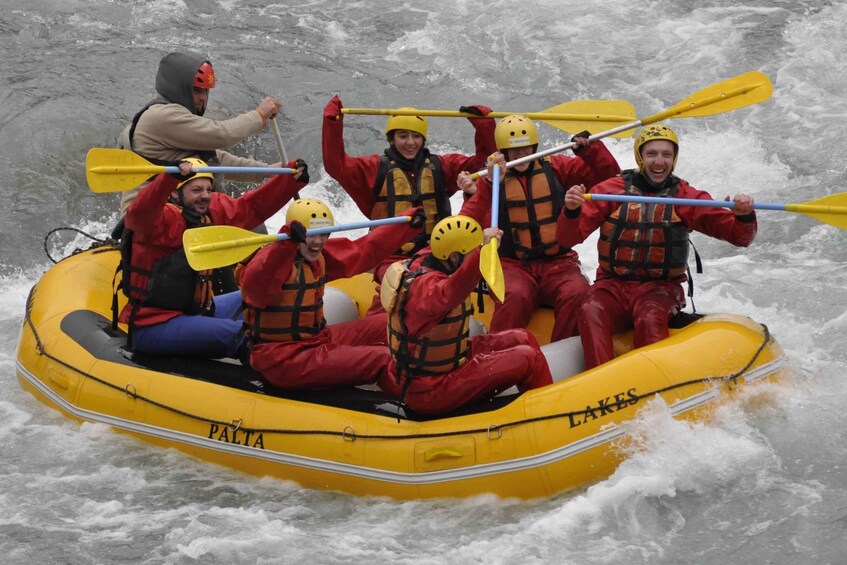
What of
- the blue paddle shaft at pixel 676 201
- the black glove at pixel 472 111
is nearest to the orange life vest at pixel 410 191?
the black glove at pixel 472 111

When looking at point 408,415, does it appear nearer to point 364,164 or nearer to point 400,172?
point 400,172

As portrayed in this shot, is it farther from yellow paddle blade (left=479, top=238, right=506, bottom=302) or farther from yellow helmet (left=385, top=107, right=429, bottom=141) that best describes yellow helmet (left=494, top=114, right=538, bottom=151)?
yellow paddle blade (left=479, top=238, right=506, bottom=302)

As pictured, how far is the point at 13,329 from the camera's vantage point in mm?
8273

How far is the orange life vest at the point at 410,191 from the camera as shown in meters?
7.02

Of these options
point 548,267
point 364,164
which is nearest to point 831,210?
point 548,267

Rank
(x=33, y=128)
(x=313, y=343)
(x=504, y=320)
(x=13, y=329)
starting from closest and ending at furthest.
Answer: (x=313, y=343), (x=504, y=320), (x=13, y=329), (x=33, y=128)

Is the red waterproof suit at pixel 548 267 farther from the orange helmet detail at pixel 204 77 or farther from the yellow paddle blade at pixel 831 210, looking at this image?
the orange helmet detail at pixel 204 77

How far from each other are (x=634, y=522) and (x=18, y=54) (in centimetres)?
781

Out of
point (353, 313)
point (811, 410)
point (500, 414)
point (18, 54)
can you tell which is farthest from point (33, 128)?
point (811, 410)

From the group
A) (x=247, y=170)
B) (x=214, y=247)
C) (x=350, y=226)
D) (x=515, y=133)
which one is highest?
(x=515, y=133)

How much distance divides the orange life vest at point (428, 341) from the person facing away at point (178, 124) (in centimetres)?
190

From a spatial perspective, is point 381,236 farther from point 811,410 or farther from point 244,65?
point 244,65

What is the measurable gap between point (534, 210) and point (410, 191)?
0.78 meters

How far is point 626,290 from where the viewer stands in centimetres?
632
